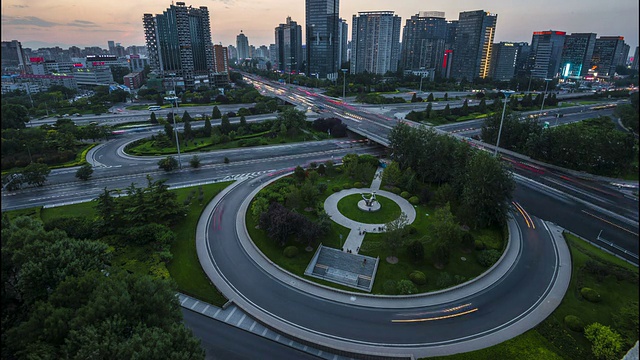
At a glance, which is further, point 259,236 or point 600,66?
point 600,66

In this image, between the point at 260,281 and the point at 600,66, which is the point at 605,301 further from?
the point at 600,66

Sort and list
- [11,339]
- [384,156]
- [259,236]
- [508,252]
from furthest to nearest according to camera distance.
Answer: [384,156], [259,236], [508,252], [11,339]

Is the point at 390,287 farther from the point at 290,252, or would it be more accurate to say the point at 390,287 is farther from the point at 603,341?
the point at 603,341

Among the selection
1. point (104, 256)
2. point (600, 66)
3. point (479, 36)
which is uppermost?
point (479, 36)

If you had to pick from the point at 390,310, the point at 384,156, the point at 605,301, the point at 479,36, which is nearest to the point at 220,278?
the point at 390,310

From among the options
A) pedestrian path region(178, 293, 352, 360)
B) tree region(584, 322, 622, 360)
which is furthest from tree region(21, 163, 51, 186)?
tree region(584, 322, 622, 360)

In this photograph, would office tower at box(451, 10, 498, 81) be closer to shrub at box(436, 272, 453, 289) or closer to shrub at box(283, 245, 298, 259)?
shrub at box(436, 272, 453, 289)
